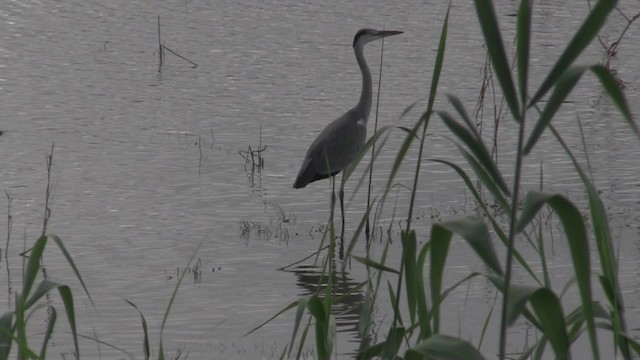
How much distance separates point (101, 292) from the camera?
6.27m

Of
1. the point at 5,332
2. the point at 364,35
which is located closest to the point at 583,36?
the point at 5,332

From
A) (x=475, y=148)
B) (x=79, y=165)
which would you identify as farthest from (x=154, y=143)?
(x=475, y=148)

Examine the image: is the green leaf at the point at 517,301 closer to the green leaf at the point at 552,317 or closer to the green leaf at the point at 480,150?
the green leaf at the point at 552,317

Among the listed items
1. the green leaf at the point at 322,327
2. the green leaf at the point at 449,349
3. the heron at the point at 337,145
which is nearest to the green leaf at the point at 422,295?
the green leaf at the point at 322,327

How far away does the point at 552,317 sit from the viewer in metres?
2.24

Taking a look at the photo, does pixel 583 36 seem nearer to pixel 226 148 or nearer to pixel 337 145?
pixel 337 145

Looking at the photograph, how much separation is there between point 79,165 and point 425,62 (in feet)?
17.1

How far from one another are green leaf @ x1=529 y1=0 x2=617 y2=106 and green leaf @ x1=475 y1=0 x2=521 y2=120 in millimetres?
39

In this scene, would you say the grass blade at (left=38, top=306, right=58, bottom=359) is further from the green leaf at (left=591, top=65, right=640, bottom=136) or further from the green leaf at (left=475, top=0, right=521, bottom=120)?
the green leaf at (left=591, top=65, right=640, bottom=136)

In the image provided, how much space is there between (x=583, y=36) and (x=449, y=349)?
671mm

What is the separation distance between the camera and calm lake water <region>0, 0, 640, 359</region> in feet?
20.4

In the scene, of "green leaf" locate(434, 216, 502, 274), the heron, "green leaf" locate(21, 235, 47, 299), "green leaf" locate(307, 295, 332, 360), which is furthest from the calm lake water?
"green leaf" locate(21, 235, 47, 299)

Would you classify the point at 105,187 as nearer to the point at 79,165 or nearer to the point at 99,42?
the point at 79,165

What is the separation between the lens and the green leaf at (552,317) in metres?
2.20
